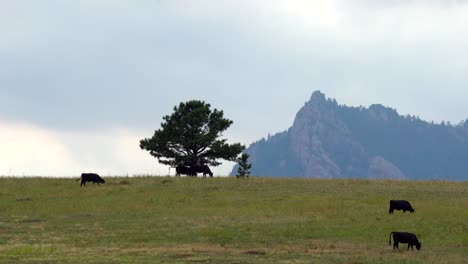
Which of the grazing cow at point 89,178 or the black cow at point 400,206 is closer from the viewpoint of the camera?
the black cow at point 400,206

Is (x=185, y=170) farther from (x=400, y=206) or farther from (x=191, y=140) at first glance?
(x=400, y=206)

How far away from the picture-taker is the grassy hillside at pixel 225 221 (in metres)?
28.5

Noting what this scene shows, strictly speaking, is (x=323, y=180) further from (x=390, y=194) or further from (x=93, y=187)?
(x=93, y=187)

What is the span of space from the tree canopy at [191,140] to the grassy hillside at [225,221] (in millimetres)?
17278

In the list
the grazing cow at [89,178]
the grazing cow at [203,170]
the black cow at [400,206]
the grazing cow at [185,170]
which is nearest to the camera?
the black cow at [400,206]

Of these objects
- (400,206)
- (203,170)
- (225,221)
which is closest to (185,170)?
(203,170)

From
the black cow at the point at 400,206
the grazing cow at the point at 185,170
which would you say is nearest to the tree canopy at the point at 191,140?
the grazing cow at the point at 185,170

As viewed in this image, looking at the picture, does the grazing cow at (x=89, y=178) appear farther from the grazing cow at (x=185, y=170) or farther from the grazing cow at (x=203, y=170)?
the grazing cow at (x=203, y=170)

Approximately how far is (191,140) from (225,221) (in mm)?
36302

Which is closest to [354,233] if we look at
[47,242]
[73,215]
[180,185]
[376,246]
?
[376,246]

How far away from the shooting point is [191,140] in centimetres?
7594

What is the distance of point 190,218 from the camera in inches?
1623

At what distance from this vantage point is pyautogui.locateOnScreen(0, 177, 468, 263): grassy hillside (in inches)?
1120

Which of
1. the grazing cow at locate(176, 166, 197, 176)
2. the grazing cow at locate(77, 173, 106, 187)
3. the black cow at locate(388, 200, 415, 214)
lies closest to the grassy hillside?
the black cow at locate(388, 200, 415, 214)
